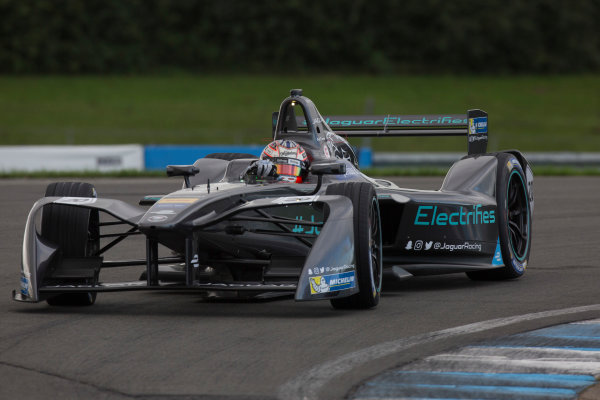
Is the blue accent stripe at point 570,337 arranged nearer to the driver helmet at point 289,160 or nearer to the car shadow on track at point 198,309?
the car shadow on track at point 198,309

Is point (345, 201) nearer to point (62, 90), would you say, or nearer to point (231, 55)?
point (62, 90)

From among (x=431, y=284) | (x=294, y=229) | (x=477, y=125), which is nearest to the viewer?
(x=294, y=229)

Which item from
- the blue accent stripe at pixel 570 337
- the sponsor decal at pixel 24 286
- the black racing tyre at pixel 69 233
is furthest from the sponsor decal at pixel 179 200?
the blue accent stripe at pixel 570 337

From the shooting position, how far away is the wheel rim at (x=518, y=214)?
10.1 meters

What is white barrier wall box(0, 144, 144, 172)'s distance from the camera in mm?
25984

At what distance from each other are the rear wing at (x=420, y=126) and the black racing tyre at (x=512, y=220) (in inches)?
25.4

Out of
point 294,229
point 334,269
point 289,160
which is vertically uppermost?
point 289,160

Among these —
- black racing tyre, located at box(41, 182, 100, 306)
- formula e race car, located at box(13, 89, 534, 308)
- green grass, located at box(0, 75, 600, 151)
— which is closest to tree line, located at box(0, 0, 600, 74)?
green grass, located at box(0, 75, 600, 151)

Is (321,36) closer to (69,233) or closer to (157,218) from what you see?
(69,233)

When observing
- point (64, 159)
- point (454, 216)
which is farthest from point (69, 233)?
point (64, 159)

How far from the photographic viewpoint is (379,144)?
42.9 metres

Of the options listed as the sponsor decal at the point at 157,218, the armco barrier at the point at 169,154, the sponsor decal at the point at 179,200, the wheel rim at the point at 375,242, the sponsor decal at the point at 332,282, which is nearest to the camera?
the sponsor decal at the point at 332,282

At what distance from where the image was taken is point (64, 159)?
26.1 metres

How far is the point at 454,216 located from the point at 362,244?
1806 millimetres
